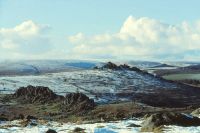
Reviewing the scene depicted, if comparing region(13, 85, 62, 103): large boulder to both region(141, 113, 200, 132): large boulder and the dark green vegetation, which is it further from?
the dark green vegetation

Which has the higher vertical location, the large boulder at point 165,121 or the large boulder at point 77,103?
the large boulder at point 165,121

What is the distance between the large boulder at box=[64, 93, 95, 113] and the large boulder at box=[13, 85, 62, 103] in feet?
11.9

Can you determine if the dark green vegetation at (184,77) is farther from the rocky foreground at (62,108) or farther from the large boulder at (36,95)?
the rocky foreground at (62,108)

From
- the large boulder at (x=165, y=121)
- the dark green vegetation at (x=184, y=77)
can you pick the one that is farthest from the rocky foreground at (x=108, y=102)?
the dark green vegetation at (x=184, y=77)

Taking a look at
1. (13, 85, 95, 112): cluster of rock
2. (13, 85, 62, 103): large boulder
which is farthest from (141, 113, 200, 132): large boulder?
(13, 85, 62, 103): large boulder

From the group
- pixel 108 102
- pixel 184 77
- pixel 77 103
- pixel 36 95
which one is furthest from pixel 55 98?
pixel 184 77

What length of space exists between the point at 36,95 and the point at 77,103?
29.5 ft

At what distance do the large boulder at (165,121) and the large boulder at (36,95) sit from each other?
1158 inches

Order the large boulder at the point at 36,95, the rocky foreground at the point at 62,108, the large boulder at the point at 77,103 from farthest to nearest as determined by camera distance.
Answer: the large boulder at the point at 36,95 → the large boulder at the point at 77,103 → the rocky foreground at the point at 62,108

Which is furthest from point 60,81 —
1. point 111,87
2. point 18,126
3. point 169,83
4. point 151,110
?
point 18,126

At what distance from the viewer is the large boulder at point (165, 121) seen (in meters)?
28.4

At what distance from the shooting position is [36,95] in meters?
60.8

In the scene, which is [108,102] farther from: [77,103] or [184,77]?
[184,77]

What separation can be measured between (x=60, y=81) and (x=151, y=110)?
33.9m
